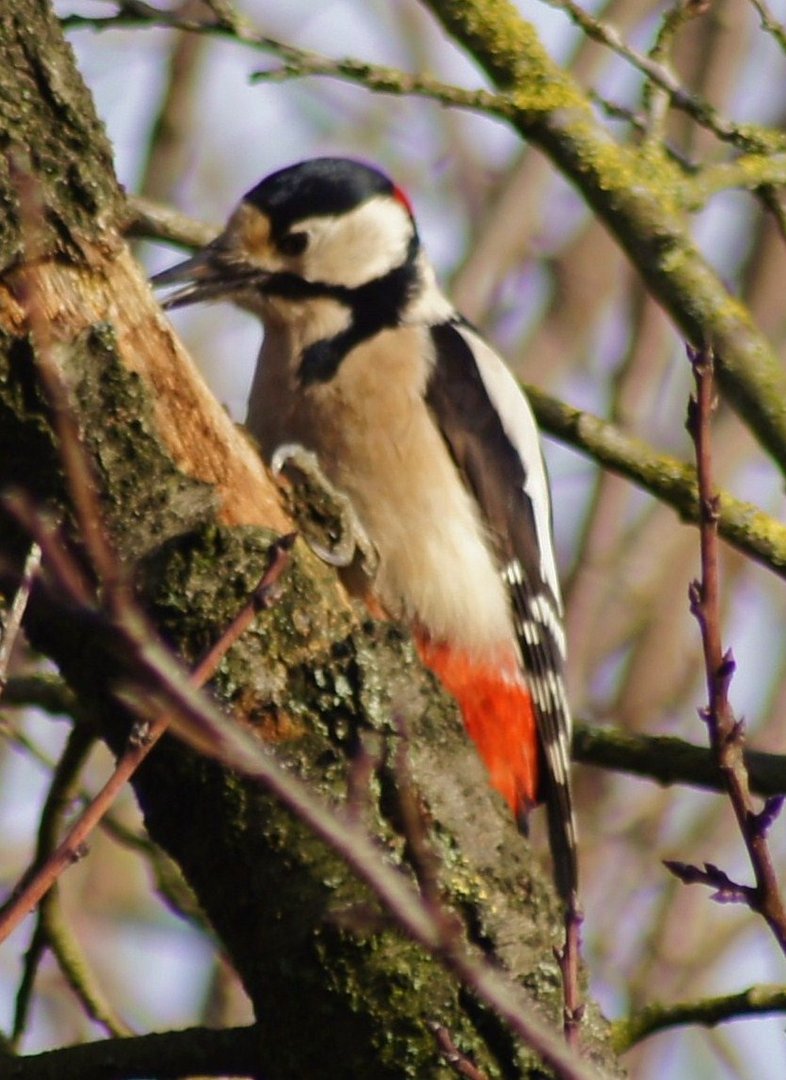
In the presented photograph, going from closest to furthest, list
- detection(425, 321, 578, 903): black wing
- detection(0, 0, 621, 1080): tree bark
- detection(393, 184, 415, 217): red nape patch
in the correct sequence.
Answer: detection(0, 0, 621, 1080): tree bark → detection(425, 321, 578, 903): black wing → detection(393, 184, 415, 217): red nape patch

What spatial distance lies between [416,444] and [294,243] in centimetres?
71

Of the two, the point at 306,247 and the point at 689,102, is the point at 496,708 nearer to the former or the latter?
the point at 306,247

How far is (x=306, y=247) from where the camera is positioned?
14.0 ft

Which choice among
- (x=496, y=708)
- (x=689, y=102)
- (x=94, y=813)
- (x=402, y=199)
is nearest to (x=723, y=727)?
(x=94, y=813)

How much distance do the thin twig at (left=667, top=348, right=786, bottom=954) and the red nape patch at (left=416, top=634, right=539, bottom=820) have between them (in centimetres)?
173

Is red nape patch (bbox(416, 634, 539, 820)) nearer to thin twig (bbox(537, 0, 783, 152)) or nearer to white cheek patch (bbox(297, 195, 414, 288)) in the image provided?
white cheek patch (bbox(297, 195, 414, 288))

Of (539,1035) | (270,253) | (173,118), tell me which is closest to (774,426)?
(270,253)

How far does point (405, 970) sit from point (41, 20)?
150cm

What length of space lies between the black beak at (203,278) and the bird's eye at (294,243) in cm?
15

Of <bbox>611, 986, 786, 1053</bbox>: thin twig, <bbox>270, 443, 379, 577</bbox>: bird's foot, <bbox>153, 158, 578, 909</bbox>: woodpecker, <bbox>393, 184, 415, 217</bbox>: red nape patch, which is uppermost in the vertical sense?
<bbox>393, 184, 415, 217</bbox>: red nape patch

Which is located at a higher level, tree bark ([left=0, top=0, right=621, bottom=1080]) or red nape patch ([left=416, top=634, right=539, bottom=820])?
red nape patch ([left=416, top=634, right=539, bottom=820])

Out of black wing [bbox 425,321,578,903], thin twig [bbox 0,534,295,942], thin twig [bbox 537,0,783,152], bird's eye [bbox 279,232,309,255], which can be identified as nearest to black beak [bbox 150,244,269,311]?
bird's eye [bbox 279,232,309,255]

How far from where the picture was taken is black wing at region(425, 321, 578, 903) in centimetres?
395

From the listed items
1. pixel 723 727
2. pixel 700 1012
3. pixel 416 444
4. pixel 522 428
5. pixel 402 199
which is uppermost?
pixel 402 199
